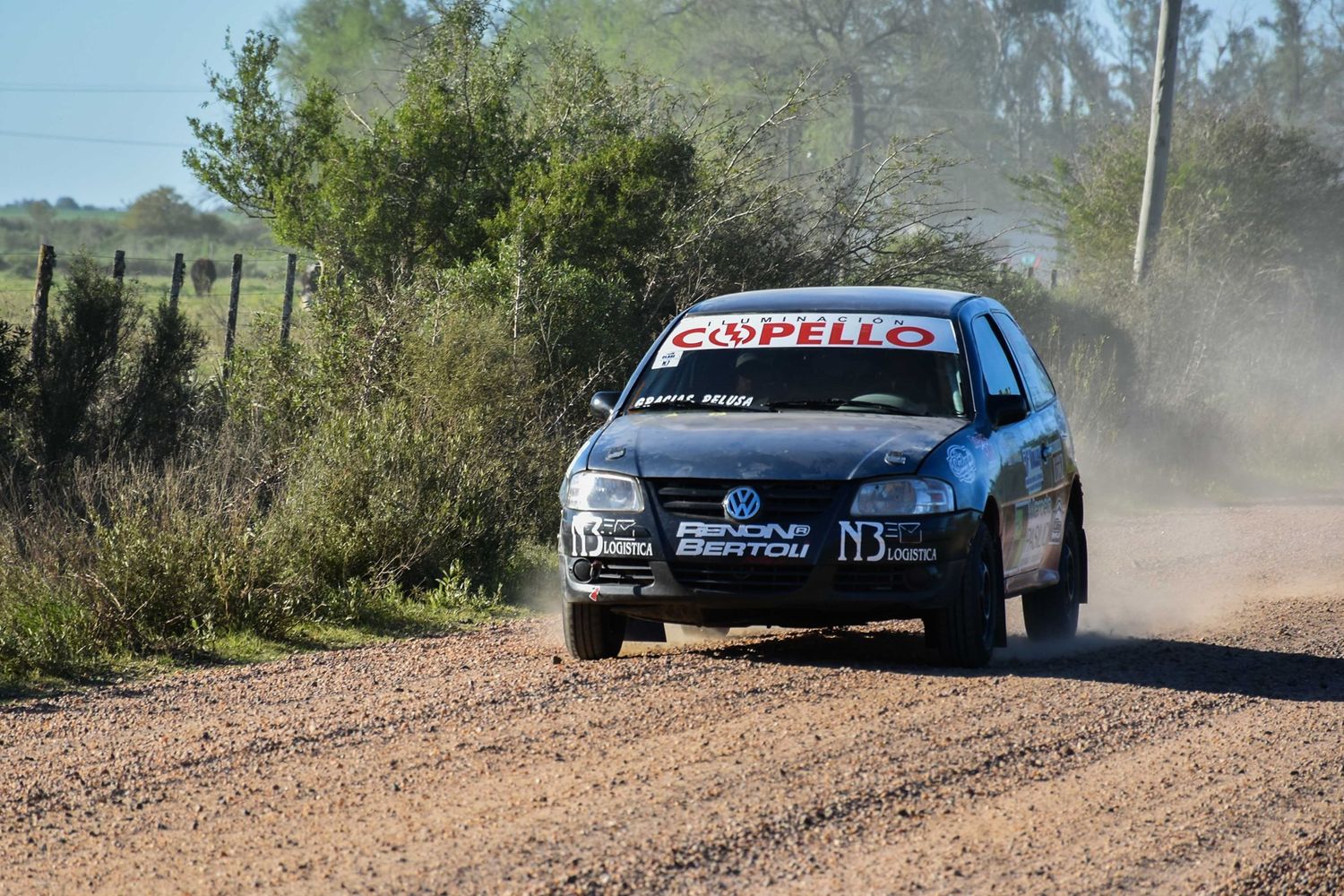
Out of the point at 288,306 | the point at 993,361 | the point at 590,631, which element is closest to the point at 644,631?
the point at 590,631

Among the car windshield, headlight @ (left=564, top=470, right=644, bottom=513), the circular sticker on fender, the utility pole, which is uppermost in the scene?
the utility pole

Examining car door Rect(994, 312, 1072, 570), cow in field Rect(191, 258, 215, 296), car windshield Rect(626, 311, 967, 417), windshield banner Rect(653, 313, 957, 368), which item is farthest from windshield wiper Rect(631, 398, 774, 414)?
cow in field Rect(191, 258, 215, 296)

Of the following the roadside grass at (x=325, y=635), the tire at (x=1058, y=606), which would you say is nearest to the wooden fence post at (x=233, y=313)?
the roadside grass at (x=325, y=635)

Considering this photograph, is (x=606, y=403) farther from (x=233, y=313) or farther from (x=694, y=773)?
(x=233, y=313)

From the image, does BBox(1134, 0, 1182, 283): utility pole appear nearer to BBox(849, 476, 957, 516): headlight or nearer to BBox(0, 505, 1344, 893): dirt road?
BBox(0, 505, 1344, 893): dirt road

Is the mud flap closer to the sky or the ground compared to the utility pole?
closer to the ground

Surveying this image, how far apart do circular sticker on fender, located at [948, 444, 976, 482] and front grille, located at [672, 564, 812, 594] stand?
2.68 feet

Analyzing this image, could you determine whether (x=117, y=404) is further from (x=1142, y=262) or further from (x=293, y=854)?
(x=1142, y=262)

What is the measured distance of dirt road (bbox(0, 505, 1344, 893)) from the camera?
4824 millimetres

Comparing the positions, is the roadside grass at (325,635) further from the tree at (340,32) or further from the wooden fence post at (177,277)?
the tree at (340,32)

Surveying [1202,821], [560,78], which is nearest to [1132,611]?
[1202,821]

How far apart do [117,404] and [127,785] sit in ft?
26.9

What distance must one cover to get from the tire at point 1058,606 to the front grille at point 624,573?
2652mm

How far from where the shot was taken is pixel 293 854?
490 centimetres
